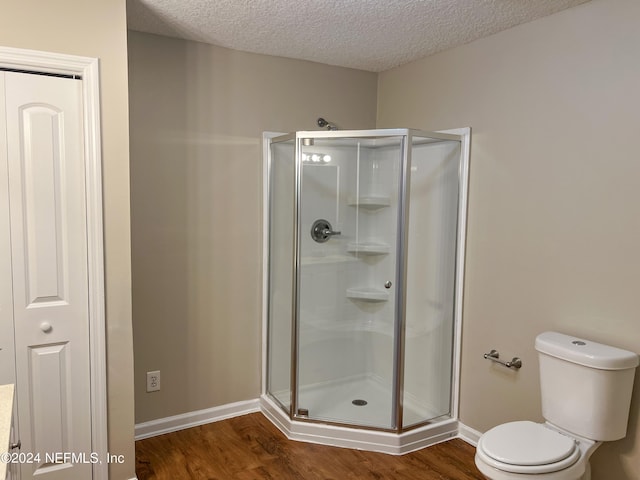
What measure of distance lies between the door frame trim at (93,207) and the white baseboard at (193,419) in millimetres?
630

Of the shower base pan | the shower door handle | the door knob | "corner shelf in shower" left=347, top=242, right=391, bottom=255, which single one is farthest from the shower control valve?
the door knob

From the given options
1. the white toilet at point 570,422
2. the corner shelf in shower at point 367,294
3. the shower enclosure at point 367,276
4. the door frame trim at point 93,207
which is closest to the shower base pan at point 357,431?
the shower enclosure at point 367,276

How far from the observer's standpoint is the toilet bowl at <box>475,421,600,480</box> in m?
1.99

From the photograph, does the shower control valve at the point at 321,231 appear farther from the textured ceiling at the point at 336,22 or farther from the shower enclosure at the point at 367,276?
the textured ceiling at the point at 336,22

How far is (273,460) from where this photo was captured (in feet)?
9.00

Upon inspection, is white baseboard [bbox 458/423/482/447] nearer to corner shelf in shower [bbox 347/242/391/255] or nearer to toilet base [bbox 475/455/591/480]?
toilet base [bbox 475/455/591/480]

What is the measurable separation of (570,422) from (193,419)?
2.16 metres

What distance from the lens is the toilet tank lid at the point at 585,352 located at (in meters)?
2.08

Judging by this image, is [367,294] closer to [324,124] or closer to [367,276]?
[367,276]

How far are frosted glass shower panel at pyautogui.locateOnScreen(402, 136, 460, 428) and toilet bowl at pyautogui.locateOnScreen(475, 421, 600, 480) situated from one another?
84 centimetres

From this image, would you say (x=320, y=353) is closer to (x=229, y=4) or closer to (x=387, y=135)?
(x=387, y=135)

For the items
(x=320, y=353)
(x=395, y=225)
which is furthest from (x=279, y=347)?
(x=395, y=225)

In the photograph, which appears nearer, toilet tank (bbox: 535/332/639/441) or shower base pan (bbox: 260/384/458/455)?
toilet tank (bbox: 535/332/639/441)

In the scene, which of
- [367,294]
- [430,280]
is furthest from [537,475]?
[367,294]
